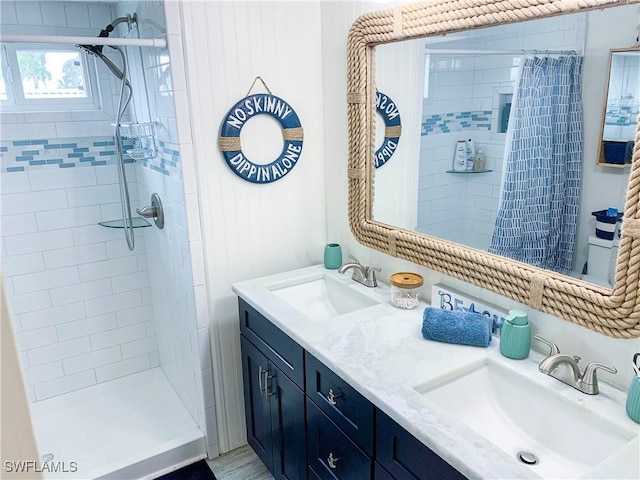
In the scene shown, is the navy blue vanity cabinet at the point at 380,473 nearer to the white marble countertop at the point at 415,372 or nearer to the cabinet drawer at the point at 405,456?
the cabinet drawer at the point at 405,456

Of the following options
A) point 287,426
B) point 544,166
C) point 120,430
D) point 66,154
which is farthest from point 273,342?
point 66,154

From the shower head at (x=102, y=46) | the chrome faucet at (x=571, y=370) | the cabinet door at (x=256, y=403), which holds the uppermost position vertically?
the shower head at (x=102, y=46)

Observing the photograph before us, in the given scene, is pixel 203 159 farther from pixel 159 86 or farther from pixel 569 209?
pixel 569 209

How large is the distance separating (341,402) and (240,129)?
1.19 m

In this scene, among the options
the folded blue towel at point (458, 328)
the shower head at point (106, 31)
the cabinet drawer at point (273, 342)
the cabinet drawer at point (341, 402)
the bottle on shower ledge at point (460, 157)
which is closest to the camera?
the cabinet drawer at point (341, 402)

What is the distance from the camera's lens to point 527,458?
1.22 m

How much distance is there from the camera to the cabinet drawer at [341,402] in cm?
139

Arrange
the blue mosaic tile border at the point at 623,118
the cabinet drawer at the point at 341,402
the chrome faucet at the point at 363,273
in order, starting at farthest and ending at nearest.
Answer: the chrome faucet at the point at 363,273 → the cabinet drawer at the point at 341,402 → the blue mosaic tile border at the point at 623,118

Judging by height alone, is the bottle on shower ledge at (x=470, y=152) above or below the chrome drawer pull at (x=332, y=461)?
above

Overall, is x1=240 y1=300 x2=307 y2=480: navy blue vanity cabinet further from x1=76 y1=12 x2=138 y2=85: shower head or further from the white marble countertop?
x1=76 y1=12 x2=138 y2=85: shower head

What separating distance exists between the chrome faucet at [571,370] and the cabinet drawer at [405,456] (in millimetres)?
419

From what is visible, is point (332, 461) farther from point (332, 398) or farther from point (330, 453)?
point (332, 398)

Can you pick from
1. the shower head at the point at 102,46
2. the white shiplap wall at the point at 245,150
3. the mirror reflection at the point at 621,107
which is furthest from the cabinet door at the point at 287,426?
the shower head at the point at 102,46

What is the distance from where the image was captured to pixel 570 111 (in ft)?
4.28
